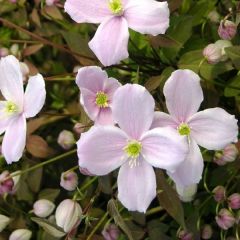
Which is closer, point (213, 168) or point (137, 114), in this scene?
point (137, 114)

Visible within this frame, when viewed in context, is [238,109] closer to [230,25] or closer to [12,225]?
[230,25]

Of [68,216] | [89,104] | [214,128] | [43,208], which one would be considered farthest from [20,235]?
[214,128]

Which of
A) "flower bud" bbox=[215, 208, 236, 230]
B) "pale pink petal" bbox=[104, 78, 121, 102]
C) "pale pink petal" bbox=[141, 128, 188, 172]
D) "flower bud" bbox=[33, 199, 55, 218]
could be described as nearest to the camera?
"pale pink petal" bbox=[141, 128, 188, 172]

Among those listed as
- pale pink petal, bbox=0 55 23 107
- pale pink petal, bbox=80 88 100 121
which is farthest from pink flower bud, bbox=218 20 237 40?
pale pink petal, bbox=0 55 23 107

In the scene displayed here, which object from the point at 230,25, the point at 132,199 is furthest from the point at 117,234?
the point at 230,25

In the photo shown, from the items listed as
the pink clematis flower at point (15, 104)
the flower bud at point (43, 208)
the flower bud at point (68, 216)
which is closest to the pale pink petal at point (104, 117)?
the pink clematis flower at point (15, 104)

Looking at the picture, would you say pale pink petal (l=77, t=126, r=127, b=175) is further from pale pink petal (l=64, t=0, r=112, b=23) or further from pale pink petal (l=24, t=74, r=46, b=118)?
pale pink petal (l=64, t=0, r=112, b=23)

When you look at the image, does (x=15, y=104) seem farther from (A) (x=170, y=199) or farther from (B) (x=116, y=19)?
(A) (x=170, y=199)

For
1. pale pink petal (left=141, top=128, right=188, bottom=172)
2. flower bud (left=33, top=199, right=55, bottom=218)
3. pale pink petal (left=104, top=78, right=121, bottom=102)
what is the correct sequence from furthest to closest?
flower bud (left=33, top=199, right=55, bottom=218)
pale pink petal (left=104, top=78, right=121, bottom=102)
pale pink petal (left=141, top=128, right=188, bottom=172)
